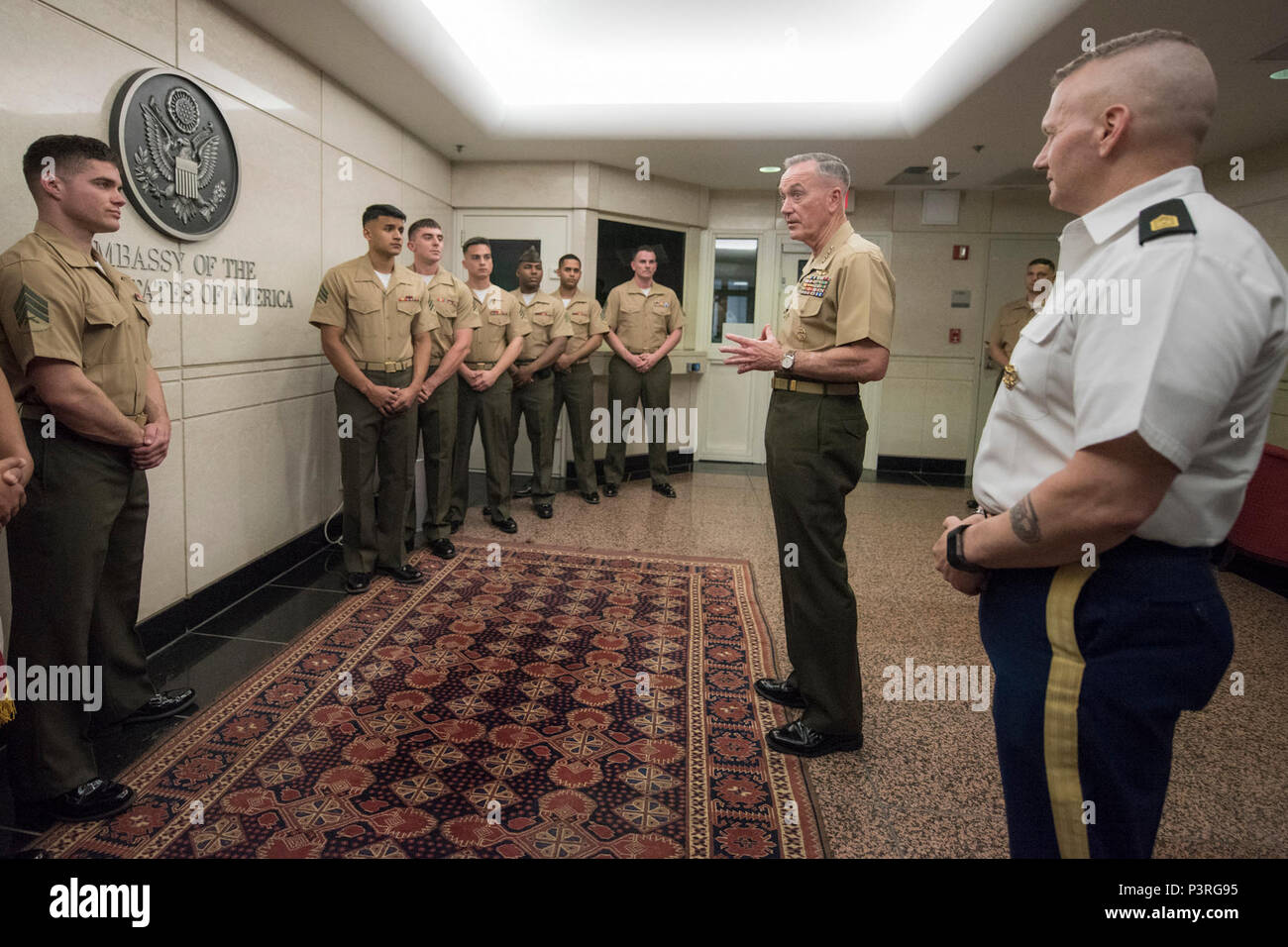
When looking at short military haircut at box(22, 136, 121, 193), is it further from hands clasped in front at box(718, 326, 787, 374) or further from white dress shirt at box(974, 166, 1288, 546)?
white dress shirt at box(974, 166, 1288, 546)

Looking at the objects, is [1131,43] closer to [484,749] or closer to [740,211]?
[484,749]

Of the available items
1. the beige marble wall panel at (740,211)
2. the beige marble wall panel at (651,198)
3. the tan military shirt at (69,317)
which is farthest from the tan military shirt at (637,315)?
the tan military shirt at (69,317)

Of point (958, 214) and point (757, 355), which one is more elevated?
point (958, 214)

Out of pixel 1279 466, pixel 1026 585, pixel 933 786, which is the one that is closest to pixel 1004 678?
pixel 1026 585

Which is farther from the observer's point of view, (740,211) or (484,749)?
(740,211)

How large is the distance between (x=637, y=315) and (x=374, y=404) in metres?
2.93

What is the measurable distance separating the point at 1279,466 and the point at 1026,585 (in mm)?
4071

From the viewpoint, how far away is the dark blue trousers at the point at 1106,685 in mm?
960

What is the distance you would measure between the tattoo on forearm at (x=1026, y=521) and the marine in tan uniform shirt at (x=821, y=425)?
1.17 m

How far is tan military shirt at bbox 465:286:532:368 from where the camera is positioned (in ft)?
15.7

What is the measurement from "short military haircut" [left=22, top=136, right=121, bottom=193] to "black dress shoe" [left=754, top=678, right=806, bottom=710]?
102 inches

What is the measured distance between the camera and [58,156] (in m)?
1.96

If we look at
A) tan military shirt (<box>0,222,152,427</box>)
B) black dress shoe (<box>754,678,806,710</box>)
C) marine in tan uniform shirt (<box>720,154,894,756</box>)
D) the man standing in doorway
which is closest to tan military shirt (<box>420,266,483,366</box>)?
tan military shirt (<box>0,222,152,427</box>)

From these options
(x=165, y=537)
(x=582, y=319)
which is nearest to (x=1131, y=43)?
(x=165, y=537)
